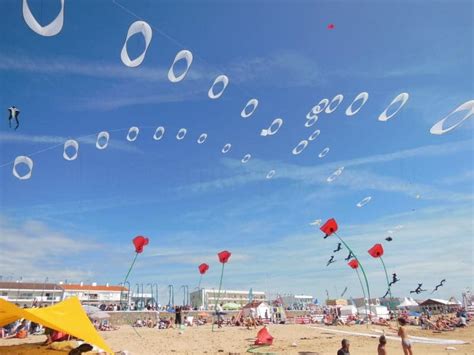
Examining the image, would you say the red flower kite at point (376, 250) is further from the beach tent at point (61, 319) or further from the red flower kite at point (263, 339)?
the beach tent at point (61, 319)

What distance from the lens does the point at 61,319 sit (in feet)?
26.5

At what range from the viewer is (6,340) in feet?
52.3

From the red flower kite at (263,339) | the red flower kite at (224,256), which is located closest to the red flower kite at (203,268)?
the red flower kite at (224,256)

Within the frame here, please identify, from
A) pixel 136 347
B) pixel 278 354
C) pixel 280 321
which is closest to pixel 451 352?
pixel 278 354

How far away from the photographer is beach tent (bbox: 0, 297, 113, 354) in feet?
24.4

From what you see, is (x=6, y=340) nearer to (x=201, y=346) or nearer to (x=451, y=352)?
(x=201, y=346)

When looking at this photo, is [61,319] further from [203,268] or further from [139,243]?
[203,268]

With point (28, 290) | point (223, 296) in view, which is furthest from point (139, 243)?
point (223, 296)

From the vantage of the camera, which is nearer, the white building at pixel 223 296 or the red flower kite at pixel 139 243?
the red flower kite at pixel 139 243

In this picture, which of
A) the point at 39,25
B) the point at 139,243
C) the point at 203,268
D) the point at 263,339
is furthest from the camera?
the point at 203,268

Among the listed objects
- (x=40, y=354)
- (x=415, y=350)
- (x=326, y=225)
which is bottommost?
(x=415, y=350)

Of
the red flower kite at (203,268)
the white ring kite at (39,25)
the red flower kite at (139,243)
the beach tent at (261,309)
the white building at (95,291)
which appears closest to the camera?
the white ring kite at (39,25)

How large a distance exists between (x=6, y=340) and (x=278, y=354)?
12.2m

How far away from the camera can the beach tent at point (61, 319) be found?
7430 mm
